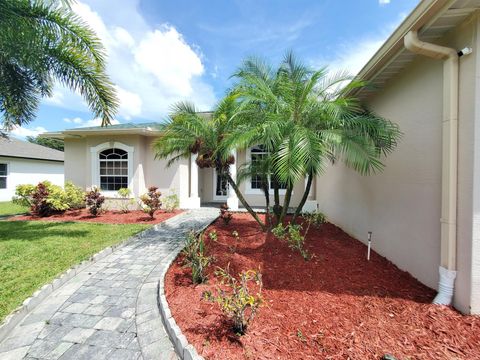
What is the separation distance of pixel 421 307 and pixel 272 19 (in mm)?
8636

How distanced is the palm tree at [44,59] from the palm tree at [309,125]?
5454 millimetres

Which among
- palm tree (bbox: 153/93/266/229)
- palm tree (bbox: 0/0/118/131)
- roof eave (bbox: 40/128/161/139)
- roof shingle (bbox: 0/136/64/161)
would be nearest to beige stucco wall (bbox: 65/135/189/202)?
roof eave (bbox: 40/128/161/139)

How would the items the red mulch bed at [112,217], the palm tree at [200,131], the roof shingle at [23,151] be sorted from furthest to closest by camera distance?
the roof shingle at [23,151] → the red mulch bed at [112,217] → the palm tree at [200,131]

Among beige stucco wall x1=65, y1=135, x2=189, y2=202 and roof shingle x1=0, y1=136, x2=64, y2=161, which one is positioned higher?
roof shingle x1=0, y1=136, x2=64, y2=161

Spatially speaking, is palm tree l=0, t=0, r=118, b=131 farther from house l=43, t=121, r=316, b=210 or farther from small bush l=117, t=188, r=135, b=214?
small bush l=117, t=188, r=135, b=214

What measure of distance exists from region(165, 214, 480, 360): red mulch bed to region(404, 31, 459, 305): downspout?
14.9 inches

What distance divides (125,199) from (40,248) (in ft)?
18.1

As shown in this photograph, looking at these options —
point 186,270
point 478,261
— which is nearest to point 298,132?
point 478,261

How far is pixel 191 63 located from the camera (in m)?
11.4

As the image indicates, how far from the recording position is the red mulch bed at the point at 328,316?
8.02 feet

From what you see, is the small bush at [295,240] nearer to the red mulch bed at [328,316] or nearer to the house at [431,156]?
the red mulch bed at [328,316]

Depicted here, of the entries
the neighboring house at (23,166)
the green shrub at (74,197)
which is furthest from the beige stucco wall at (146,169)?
the neighboring house at (23,166)

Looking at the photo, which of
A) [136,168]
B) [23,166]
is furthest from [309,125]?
[23,166]

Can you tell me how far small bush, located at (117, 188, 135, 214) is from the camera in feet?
36.1
